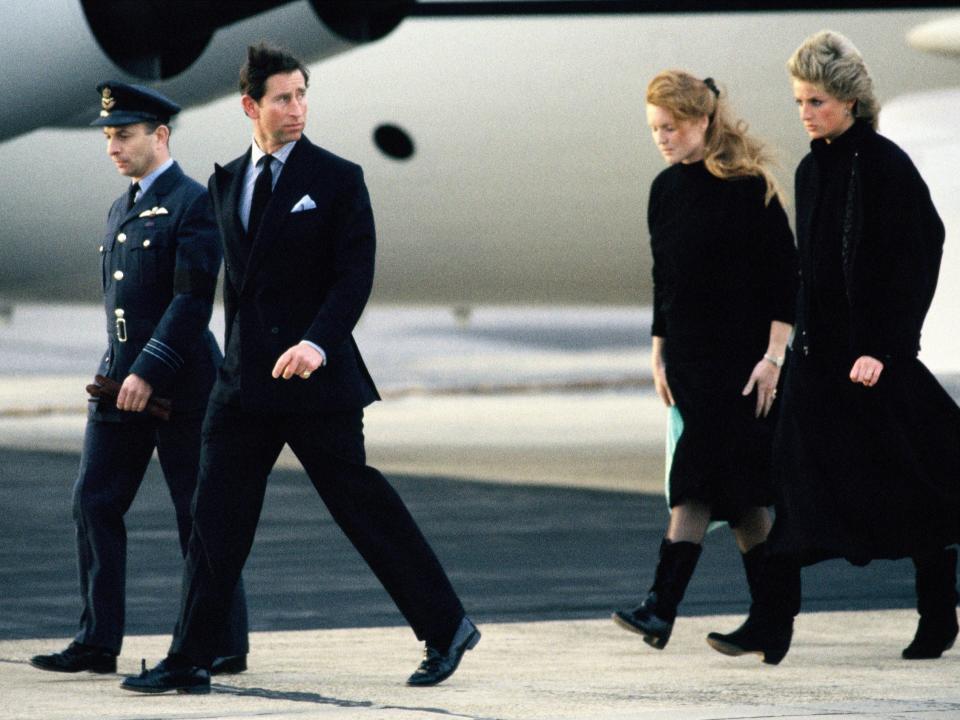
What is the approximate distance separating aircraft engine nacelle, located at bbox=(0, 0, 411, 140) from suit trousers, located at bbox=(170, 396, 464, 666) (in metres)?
2.90

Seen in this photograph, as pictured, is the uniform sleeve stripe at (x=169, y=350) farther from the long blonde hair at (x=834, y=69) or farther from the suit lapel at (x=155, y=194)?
the long blonde hair at (x=834, y=69)

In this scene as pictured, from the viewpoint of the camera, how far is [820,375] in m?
5.89

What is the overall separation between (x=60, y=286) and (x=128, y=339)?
6283 millimetres

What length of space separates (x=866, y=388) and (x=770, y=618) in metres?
0.62

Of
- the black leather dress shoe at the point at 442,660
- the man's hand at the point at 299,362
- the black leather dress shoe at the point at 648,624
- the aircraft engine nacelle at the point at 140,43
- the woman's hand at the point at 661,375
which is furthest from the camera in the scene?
the aircraft engine nacelle at the point at 140,43

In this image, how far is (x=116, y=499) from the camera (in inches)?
229

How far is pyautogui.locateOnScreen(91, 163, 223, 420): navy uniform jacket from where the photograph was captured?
18.6ft

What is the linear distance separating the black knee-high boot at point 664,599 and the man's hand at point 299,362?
1252 millimetres

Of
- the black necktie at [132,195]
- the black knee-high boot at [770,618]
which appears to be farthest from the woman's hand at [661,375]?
the black necktie at [132,195]

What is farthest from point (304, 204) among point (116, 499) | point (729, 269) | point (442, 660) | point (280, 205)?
point (729, 269)

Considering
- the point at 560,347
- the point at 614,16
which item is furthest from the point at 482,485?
the point at 560,347

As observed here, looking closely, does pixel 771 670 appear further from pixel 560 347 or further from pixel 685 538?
pixel 560 347

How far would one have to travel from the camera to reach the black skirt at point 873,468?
5.84 m

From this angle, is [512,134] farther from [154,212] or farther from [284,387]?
[284,387]
